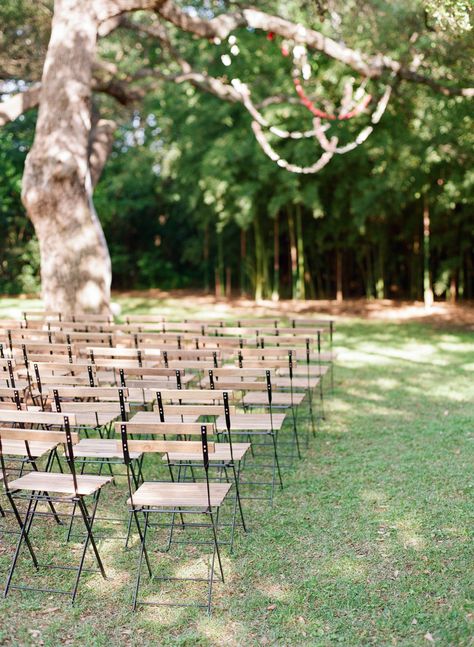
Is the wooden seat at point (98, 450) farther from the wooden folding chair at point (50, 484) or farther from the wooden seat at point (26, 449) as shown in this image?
the wooden folding chair at point (50, 484)

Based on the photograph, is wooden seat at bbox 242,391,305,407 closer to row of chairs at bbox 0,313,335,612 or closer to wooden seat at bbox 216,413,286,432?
row of chairs at bbox 0,313,335,612

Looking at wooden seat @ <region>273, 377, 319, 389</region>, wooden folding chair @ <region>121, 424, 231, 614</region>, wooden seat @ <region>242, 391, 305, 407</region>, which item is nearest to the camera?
wooden folding chair @ <region>121, 424, 231, 614</region>

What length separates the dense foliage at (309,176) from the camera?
12.3 metres

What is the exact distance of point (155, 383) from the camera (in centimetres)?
578

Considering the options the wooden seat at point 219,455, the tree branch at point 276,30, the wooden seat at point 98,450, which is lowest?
the wooden seat at point 219,455

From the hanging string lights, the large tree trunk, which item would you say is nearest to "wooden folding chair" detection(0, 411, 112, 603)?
the large tree trunk

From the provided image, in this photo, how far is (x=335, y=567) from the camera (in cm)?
428

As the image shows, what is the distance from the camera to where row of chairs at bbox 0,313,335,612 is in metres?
4.09

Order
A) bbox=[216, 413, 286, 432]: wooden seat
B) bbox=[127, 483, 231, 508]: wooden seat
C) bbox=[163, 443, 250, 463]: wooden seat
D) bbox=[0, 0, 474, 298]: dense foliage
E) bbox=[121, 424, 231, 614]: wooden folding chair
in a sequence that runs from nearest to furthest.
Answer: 1. bbox=[121, 424, 231, 614]: wooden folding chair
2. bbox=[127, 483, 231, 508]: wooden seat
3. bbox=[163, 443, 250, 463]: wooden seat
4. bbox=[216, 413, 286, 432]: wooden seat
5. bbox=[0, 0, 474, 298]: dense foliage

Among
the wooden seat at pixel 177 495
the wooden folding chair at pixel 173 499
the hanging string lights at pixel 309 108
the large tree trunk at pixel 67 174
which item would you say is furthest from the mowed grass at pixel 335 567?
the hanging string lights at pixel 309 108

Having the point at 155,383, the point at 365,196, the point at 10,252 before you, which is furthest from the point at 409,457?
the point at 10,252

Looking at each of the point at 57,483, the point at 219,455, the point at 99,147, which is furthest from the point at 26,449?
the point at 99,147

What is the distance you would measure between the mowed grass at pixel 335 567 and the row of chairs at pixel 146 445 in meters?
0.13

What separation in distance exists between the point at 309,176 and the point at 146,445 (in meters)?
12.0
